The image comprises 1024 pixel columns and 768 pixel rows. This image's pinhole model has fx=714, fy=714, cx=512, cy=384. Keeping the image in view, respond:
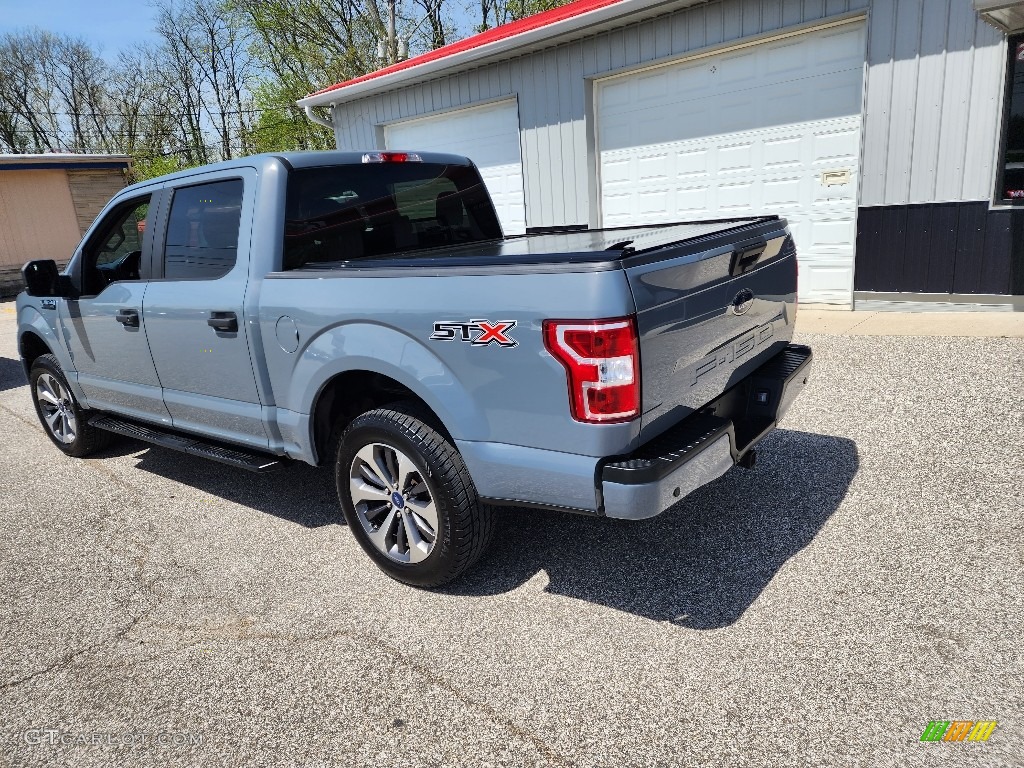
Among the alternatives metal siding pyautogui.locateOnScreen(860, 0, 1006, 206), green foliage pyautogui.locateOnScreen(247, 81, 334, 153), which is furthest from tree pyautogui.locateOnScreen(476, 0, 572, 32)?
metal siding pyautogui.locateOnScreen(860, 0, 1006, 206)

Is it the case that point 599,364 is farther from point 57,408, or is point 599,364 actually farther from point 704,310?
point 57,408

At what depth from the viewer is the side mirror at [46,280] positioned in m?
4.64

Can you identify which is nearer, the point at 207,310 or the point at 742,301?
the point at 742,301

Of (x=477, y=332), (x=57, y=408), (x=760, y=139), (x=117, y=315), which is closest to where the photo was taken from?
(x=477, y=332)

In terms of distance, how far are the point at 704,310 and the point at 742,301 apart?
0.41 metres

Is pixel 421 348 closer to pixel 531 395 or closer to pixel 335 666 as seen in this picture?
pixel 531 395

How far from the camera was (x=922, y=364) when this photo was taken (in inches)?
237

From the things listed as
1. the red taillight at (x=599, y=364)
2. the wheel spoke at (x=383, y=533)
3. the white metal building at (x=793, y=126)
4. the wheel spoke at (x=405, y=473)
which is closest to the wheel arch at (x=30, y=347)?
the wheel spoke at (x=383, y=533)

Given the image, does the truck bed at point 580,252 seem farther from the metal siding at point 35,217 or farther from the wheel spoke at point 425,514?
the metal siding at point 35,217

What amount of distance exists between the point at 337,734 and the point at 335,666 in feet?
1.22

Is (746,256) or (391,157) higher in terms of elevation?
(391,157)

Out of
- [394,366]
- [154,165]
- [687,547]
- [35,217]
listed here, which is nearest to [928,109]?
[687,547]

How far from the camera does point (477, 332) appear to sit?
2.63 meters

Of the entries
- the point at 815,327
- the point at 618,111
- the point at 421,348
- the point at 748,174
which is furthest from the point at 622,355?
the point at 618,111
